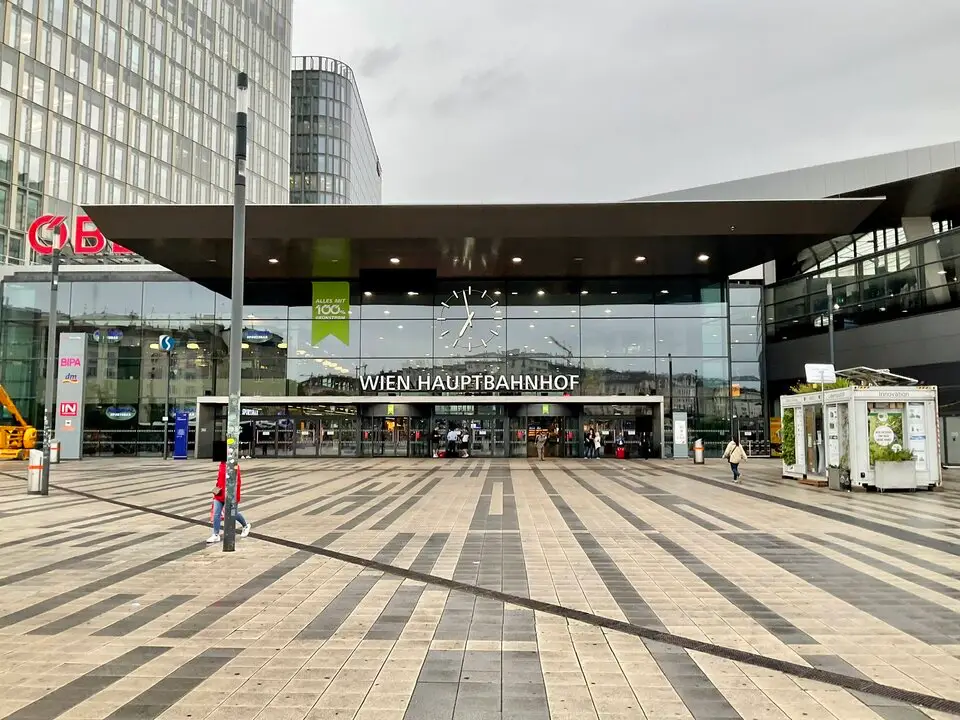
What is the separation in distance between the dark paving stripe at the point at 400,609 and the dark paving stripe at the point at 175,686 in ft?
4.49

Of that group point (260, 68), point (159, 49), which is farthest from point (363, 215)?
point (260, 68)

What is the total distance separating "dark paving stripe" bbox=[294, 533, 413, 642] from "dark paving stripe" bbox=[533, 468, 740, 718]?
3.06 meters

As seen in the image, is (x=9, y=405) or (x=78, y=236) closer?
(x=9, y=405)

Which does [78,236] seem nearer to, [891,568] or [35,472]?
[35,472]

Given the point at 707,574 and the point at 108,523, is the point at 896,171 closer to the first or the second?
the point at 707,574

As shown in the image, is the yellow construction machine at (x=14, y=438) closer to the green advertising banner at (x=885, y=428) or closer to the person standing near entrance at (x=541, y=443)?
the person standing near entrance at (x=541, y=443)

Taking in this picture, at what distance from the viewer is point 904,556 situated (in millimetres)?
10859

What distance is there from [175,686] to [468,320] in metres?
34.0

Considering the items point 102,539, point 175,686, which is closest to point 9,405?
point 102,539

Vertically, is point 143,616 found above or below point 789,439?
below

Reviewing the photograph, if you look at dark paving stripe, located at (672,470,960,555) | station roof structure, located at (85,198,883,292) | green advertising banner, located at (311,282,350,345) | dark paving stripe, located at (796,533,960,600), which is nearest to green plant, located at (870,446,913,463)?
dark paving stripe, located at (672,470,960,555)

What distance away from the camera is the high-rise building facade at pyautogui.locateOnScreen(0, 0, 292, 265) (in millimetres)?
57438

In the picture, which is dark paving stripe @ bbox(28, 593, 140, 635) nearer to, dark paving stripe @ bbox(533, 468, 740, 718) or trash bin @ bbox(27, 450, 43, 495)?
dark paving stripe @ bbox(533, 468, 740, 718)

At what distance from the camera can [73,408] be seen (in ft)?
122
